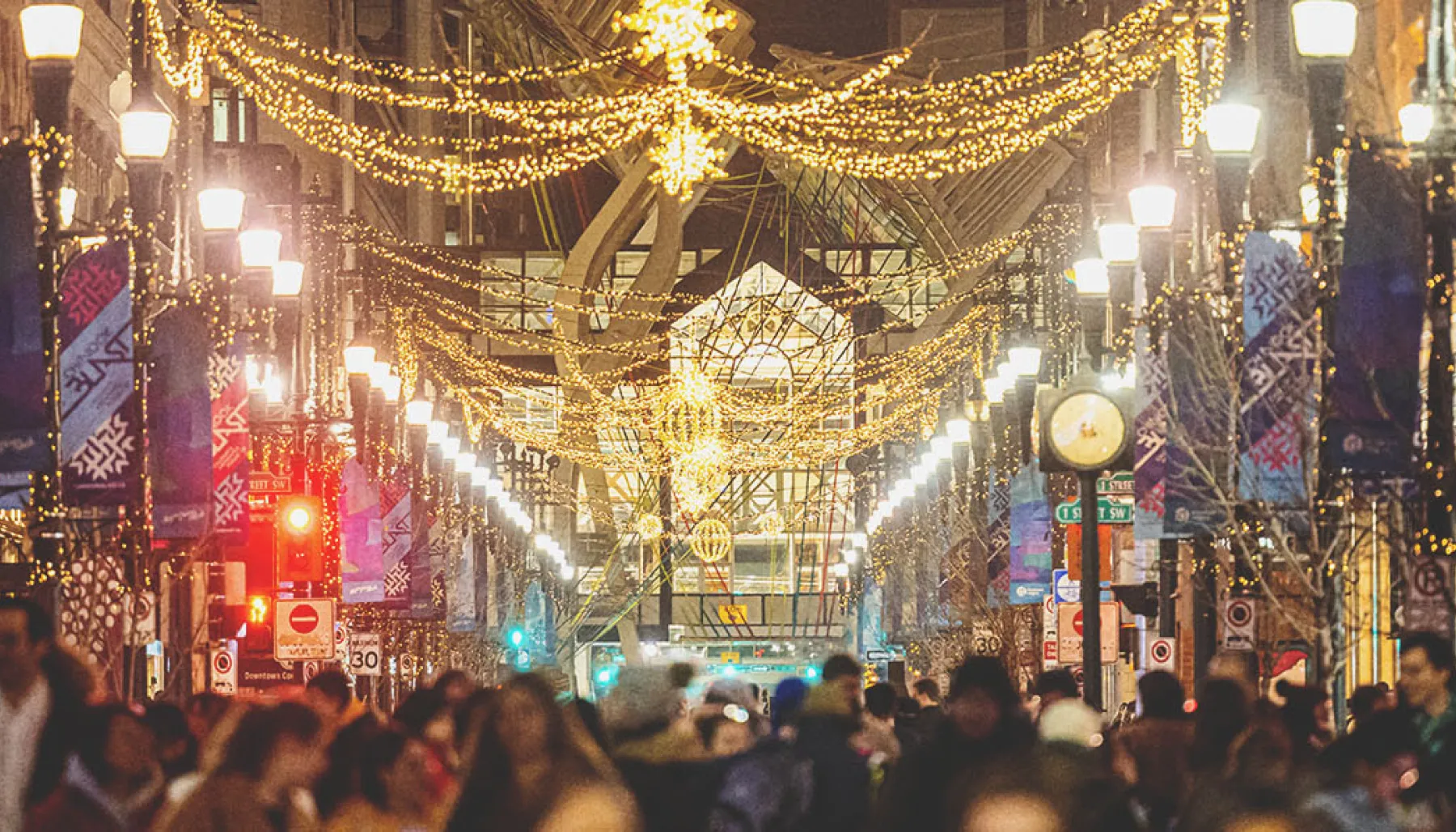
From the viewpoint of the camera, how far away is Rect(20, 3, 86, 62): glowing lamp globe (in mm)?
19844

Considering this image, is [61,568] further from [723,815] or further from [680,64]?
[723,815]

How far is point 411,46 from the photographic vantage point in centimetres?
7344

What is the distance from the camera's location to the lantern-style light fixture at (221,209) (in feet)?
83.4

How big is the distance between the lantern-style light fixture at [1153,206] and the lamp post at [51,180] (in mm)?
10604

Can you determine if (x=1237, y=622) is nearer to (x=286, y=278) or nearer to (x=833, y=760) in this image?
(x=286, y=278)

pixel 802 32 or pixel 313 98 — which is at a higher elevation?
pixel 802 32

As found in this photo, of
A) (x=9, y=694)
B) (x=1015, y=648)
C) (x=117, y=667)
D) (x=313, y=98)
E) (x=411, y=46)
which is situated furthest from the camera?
(x=411, y=46)

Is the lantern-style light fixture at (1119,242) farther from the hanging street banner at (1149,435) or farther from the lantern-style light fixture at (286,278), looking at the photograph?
the lantern-style light fixture at (286,278)

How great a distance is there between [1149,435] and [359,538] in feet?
44.0

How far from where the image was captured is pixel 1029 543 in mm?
37438

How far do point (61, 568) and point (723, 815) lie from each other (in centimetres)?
1056

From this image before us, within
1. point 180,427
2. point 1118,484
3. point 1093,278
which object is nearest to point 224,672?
point 1118,484

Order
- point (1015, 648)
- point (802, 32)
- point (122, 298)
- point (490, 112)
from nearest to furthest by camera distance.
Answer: point (122, 298), point (490, 112), point (1015, 648), point (802, 32)

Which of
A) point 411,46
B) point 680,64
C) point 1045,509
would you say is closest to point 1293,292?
point 680,64
